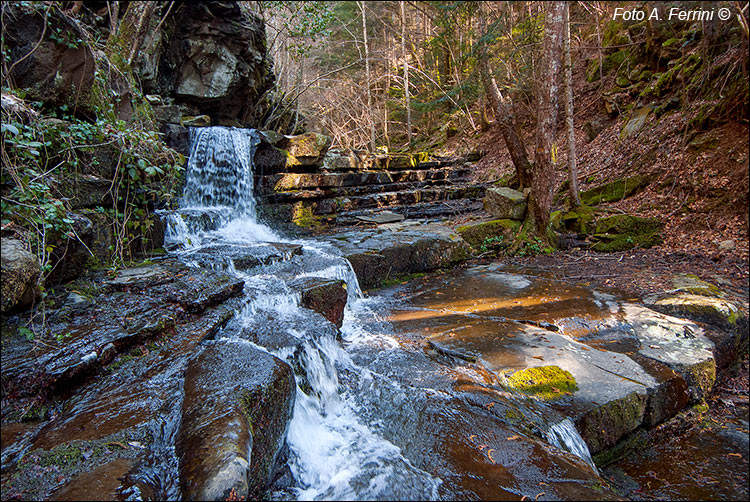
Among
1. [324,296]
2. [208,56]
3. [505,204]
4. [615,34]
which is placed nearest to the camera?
[324,296]

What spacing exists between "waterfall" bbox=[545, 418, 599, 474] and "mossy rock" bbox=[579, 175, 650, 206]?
666 cm

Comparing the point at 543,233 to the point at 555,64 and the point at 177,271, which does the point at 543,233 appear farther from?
the point at 177,271

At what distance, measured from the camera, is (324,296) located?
4.56 meters

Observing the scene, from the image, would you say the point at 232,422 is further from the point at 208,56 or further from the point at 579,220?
the point at 208,56

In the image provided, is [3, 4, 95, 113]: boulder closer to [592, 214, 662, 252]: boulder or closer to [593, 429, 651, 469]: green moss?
[593, 429, 651, 469]: green moss

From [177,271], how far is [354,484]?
11.7 ft

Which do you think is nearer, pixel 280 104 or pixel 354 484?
pixel 354 484

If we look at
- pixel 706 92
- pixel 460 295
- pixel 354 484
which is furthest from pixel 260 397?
pixel 706 92

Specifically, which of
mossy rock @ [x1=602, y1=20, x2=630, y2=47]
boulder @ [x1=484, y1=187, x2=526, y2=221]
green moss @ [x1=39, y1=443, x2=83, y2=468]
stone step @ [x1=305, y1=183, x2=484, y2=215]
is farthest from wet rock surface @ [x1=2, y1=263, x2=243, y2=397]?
mossy rock @ [x1=602, y1=20, x2=630, y2=47]

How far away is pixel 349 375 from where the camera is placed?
3.53 meters

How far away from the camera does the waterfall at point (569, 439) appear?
2646mm

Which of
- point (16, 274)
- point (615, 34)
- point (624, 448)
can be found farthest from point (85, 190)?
point (615, 34)

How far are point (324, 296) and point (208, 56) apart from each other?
9.43 meters

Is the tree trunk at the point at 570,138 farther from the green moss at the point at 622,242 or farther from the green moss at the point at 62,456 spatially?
the green moss at the point at 62,456
